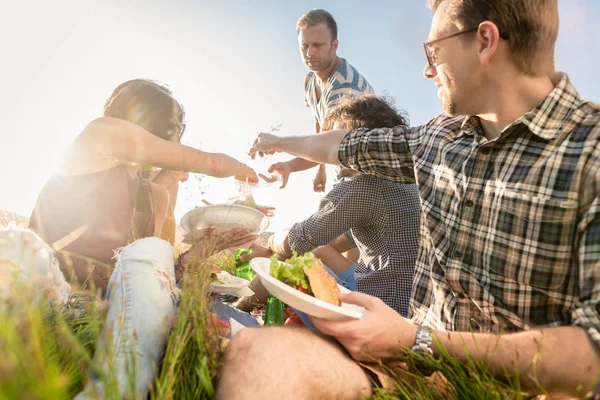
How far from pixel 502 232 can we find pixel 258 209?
5.37ft

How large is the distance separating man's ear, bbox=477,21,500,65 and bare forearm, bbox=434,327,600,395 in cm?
149

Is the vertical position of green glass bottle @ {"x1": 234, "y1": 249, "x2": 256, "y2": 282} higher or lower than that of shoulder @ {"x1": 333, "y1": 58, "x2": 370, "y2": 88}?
lower

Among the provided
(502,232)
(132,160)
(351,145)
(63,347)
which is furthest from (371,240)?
(63,347)

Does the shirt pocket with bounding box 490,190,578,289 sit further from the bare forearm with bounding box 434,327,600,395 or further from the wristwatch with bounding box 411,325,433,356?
the wristwatch with bounding box 411,325,433,356

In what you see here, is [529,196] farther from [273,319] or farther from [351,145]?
[273,319]

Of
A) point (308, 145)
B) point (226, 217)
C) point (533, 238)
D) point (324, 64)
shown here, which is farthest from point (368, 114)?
point (324, 64)

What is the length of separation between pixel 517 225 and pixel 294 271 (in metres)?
1.03

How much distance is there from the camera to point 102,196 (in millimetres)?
2918

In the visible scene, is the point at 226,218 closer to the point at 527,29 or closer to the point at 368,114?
the point at 368,114

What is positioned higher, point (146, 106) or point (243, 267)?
point (146, 106)

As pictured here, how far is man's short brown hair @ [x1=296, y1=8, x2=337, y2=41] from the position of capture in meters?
6.54

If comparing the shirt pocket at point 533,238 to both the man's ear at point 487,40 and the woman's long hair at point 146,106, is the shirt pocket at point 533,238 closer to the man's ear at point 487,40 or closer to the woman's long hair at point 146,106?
the man's ear at point 487,40

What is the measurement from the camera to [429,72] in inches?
105

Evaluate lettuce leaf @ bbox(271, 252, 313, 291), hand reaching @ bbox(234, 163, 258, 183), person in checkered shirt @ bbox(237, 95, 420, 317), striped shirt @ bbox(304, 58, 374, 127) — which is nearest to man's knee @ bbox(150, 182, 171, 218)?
hand reaching @ bbox(234, 163, 258, 183)
